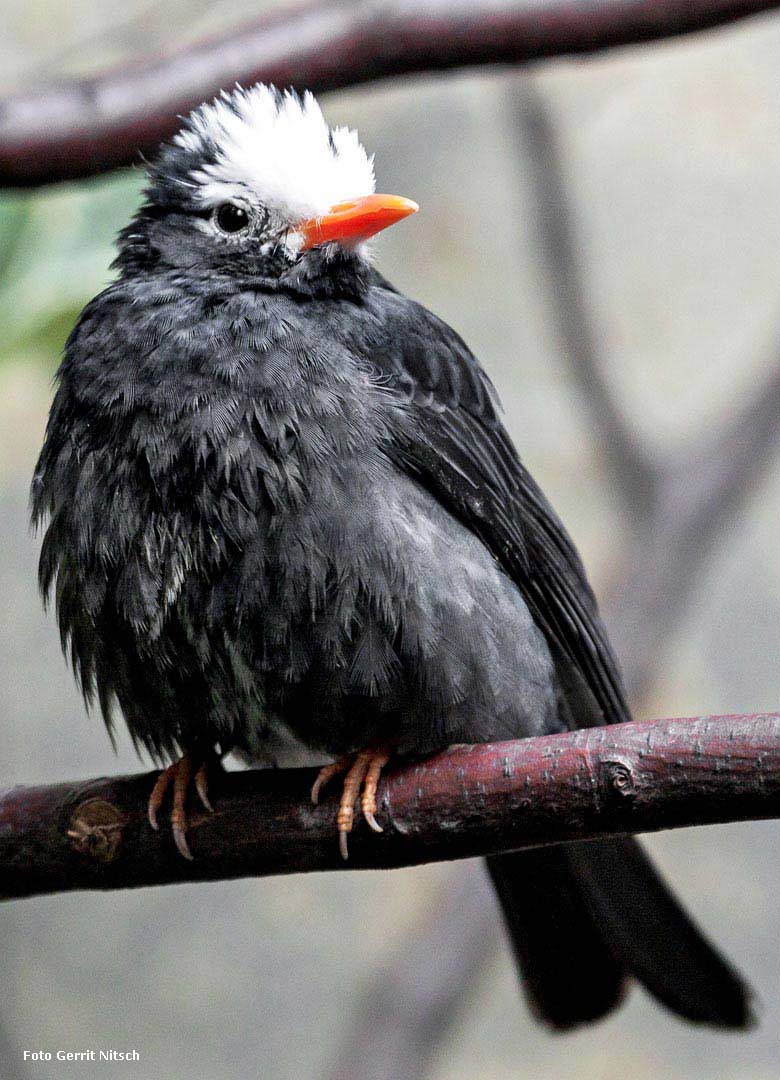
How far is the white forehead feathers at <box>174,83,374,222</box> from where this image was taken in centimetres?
228

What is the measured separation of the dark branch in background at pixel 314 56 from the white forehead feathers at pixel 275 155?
0.24 meters

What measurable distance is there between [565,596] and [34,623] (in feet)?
11.2

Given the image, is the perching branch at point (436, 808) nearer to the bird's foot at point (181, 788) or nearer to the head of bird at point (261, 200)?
the bird's foot at point (181, 788)

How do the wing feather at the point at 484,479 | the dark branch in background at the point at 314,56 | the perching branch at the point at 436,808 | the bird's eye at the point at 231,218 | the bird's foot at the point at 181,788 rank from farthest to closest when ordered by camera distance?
the dark branch in background at the point at 314,56 < the bird's eye at the point at 231,218 < the wing feather at the point at 484,479 < the bird's foot at the point at 181,788 < the perching branch at the point at 436,808

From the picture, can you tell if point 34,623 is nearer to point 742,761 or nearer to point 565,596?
point 565,596

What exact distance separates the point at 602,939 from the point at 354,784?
822 mm

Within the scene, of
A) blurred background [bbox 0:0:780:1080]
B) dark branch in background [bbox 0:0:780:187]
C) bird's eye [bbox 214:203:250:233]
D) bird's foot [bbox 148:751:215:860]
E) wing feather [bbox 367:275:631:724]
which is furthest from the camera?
blurred background [bbox 0:0:780:1080]

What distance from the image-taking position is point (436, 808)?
193cm

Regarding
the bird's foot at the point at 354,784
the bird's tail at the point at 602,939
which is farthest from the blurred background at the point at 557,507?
the bird's foot at the point at 354,784

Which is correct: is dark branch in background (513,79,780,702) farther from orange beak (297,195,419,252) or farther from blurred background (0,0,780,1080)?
orange beak (297,195,419,252)

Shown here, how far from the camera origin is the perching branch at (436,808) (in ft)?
5.50

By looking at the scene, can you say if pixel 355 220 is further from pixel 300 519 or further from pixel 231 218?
pixel 300 519

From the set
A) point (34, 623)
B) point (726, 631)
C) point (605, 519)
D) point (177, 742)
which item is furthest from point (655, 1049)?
point (177, 742)

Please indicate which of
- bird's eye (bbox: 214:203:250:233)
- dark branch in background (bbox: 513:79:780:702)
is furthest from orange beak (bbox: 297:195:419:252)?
dark branch in background (bbox: 513:79:780:702)
